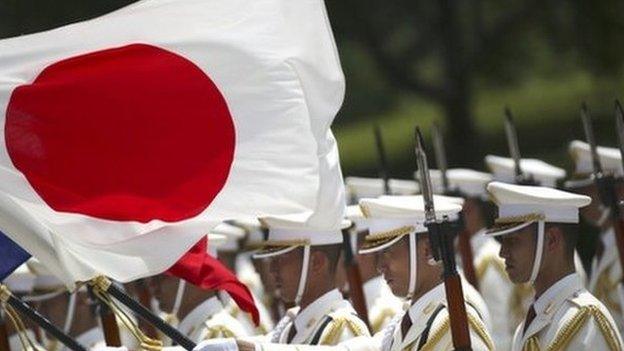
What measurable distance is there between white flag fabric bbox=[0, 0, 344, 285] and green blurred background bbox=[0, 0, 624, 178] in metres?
12.4

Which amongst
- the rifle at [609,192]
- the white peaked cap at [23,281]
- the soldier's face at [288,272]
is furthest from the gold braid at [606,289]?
the white peaked cap at [23,281]

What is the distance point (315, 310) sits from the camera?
35.8 ft

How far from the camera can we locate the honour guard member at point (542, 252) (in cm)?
938

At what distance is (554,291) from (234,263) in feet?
23.3

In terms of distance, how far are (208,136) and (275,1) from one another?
665mm

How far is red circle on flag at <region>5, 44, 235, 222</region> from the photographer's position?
9289 mm

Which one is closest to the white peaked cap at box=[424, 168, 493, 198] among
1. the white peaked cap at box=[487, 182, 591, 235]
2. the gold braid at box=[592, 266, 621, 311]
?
the gold braid at box=[592, 266, 621, 311]

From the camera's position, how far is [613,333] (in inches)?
360

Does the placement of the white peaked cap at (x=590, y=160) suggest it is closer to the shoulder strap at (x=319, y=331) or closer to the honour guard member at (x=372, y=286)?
the honour guard member at (x=372, y=286)

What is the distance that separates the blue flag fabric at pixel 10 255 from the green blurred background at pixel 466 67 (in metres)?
12.5

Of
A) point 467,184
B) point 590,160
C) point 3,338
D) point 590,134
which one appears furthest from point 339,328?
point 467,184

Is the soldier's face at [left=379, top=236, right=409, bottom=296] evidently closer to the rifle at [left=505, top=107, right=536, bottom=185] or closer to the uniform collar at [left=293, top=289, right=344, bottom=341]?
the uniform collar at [left=293, top=289, right=344, bottom=341]

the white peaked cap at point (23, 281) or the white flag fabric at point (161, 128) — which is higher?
the white flag fabric at point (161, 128)

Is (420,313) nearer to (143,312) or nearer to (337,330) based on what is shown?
(337,330)
